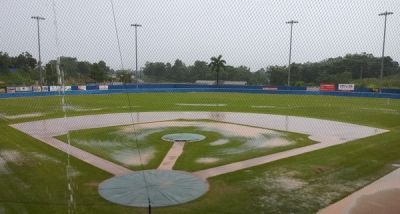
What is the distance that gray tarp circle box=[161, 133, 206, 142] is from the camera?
14.9 meters

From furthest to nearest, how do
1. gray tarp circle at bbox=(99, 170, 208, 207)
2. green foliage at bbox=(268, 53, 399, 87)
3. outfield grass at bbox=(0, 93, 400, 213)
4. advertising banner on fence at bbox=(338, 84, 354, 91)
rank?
1. green foliage at bbox=(268, 53, 399, 87)
2. advertising banner on fence at bbox=(338, 84, 354, 91)
3. gray tarp circle at bbox=(99, 170, 208, 207)
4. outfield grass at bbox=(0, 93, 400, 213)

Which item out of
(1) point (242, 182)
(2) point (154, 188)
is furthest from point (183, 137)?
(2) point (154, 188)

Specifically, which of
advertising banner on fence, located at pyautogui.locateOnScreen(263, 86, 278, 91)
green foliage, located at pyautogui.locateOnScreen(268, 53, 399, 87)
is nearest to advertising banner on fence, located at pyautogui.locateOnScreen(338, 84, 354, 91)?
advertising banner on fence, located at pyautogui.locateOnScreen(263, 86, 278, 91)

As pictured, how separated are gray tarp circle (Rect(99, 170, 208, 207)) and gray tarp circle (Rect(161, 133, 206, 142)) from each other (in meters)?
4.54

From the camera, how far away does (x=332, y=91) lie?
48.3 m

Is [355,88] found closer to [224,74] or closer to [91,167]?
[224,74]

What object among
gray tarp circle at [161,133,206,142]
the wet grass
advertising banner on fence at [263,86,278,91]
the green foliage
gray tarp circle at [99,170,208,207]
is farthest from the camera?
the green foliage

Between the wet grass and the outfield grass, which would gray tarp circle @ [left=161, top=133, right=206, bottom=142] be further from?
the outfield grass

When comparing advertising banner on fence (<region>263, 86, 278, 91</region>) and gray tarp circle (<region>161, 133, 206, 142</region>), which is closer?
gray tarp circle (<region>161, 133, 206, 142</region>)

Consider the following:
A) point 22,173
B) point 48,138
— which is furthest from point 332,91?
point 22,173

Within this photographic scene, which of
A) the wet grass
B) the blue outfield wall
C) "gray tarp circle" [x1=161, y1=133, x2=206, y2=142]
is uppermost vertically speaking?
the blue outfield wall

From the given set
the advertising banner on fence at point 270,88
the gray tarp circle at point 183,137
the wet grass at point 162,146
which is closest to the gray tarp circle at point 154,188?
the wet grass at point 162,146

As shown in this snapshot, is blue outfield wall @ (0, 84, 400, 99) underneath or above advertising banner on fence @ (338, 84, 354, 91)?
underneath

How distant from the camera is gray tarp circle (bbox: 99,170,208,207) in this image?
8.08 m
